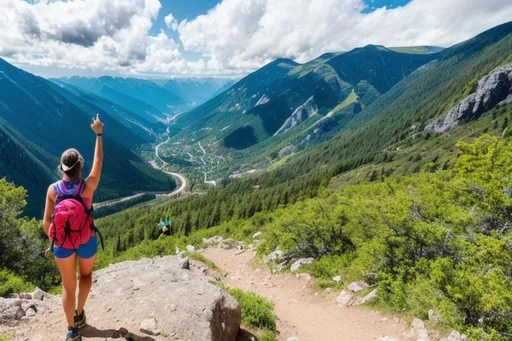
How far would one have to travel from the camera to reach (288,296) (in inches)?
810

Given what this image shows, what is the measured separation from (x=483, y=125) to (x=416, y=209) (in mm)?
224058

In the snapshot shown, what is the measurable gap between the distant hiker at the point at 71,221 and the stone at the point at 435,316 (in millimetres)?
12947

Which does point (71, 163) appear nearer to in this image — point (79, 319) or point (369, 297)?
point (79, 319)

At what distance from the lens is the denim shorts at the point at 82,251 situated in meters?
7.46

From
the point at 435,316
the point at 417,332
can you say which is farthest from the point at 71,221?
the point at 435,316

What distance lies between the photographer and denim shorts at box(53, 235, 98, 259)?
7.46 m

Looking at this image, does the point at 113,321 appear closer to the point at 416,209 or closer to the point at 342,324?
the point at 342,324

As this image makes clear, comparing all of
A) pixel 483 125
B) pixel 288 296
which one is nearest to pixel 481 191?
pixel 288 296

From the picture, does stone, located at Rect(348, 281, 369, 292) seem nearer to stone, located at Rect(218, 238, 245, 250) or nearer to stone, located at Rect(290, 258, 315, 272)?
stone, located at Rect(290, 258, 315, 272)

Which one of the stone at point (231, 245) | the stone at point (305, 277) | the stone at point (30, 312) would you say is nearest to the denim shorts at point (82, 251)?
the stone at point (30, 312)

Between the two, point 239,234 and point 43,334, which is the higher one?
point 43,334

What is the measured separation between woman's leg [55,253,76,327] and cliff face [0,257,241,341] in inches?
40.2

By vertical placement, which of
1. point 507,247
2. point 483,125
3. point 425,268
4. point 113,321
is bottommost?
point 483,125

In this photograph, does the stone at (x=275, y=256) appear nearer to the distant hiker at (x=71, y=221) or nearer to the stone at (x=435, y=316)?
the stone at (x=435, y=316)
